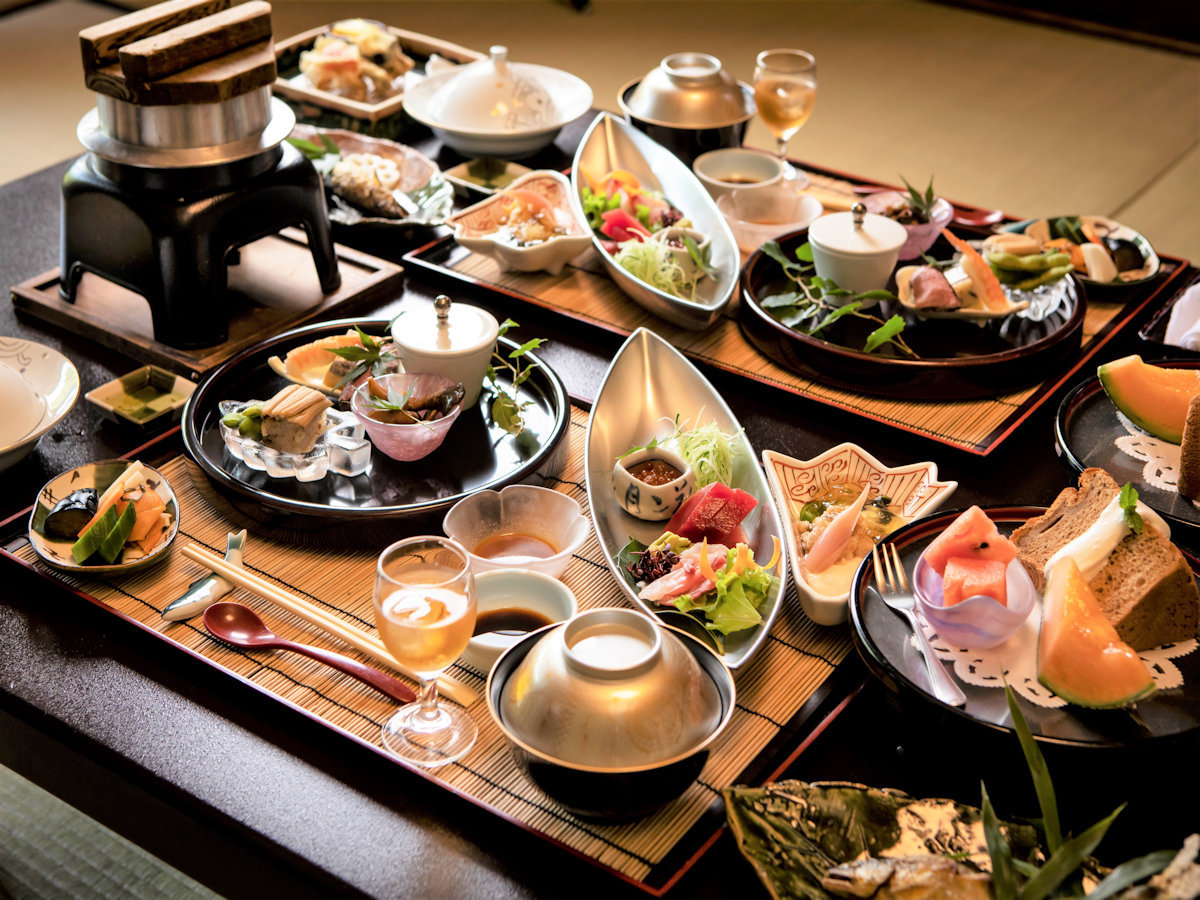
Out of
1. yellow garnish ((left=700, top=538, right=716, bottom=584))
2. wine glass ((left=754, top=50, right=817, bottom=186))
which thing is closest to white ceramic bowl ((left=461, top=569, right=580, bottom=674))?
yellow garnish ((left=700, top=538, right=716, bottom=584))

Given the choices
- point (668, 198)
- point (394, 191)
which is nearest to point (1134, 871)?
point (668, 198)

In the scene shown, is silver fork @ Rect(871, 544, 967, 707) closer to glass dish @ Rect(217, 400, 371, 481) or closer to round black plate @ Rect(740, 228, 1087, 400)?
round black plate @ Rect(740, 228, 1087, 400)

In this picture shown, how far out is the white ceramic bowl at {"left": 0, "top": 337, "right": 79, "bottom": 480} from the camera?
1.50 m

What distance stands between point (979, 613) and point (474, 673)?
56cm

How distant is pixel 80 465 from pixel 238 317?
43 cm

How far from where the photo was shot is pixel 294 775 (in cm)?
112

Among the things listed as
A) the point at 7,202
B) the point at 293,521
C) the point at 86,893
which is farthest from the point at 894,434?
the point at 7,202

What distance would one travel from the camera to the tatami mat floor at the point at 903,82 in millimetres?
3930

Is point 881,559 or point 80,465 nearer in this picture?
point 881,559

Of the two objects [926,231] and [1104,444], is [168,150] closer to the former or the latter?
[926,231]

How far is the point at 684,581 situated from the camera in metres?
1.25

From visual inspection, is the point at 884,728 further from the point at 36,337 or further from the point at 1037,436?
the point at 36,337

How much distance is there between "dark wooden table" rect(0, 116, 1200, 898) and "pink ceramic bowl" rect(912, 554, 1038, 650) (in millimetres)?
105

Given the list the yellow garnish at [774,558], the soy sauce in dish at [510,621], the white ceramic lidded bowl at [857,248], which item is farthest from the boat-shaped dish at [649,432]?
the white ceramic lidded bowl at [857,248]
